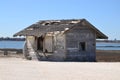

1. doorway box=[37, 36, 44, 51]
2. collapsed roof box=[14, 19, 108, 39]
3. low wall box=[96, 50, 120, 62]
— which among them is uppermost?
collapsed roof box=[14, 19, 108, 39]

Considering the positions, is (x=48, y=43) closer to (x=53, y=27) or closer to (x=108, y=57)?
(x=53, y=27)

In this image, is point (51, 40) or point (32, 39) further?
point (32, 39)

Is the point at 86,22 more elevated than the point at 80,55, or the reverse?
the point at 86,22

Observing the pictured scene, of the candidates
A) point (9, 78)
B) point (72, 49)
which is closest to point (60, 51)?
point (72, 49)

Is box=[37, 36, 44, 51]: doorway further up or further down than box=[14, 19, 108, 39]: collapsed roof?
further down

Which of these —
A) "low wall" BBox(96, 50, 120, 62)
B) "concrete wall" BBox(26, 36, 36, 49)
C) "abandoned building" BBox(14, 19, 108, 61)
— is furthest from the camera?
"low wall" BBox(96, 50, 120, 62)

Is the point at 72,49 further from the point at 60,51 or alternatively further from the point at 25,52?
the point at 25,52

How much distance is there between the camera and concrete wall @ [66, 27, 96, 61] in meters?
37.9

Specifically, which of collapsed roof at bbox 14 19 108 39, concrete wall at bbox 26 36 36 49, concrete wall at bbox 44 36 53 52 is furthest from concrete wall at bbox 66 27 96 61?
concrete wall at bbox 26 36 36 49

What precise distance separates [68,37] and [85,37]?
1.62m

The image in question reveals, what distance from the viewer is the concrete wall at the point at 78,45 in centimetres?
3794

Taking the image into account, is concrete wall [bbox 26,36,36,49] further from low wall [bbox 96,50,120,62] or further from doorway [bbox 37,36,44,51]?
low wall [bbox 96,50,120,62]

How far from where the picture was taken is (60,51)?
3825 cm

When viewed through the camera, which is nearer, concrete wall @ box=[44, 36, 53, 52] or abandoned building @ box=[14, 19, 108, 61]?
abandoned building @ box=[14, 19, 108, 61]
